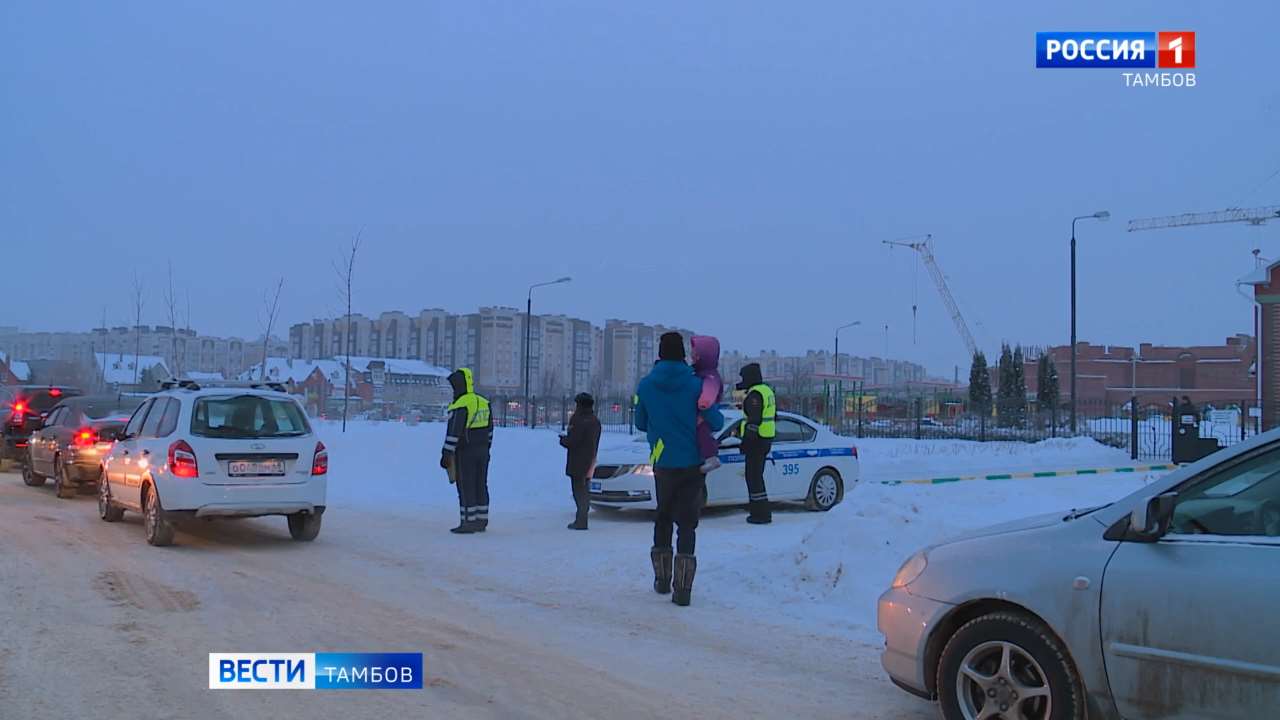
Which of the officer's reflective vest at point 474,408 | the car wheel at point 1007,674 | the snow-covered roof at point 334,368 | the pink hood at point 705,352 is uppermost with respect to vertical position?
the snow-covered roof at point 334,368

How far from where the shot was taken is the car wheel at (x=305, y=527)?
1099 cm

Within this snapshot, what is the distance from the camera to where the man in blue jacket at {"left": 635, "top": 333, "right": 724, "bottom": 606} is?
7742 mm

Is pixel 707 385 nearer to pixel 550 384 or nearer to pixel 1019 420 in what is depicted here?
pixel 1019 420

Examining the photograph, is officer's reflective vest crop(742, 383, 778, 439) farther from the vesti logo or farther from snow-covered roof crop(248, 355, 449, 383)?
snow-covered roof crop(248, 355, 449, 383)

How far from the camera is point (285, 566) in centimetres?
942

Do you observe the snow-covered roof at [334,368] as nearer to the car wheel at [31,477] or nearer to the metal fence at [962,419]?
the metal fence at [962,419]

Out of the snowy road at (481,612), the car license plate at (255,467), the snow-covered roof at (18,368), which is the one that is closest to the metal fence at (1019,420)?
the snowy road at (481,612)

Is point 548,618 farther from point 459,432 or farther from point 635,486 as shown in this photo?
point 635,486

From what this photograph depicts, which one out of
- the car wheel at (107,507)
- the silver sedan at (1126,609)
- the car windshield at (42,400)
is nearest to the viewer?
the silver sedan at (1126,609)

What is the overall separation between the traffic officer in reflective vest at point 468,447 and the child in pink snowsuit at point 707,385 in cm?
414

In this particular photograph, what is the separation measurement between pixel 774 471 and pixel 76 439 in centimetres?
1089

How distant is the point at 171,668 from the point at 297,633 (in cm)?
99

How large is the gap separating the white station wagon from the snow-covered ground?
1.94m

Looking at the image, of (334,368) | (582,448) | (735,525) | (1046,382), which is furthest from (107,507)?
(334,368)
